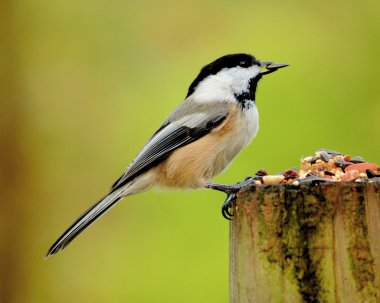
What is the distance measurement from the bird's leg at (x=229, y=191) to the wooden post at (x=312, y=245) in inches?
10.2

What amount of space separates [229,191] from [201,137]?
0.60 metres

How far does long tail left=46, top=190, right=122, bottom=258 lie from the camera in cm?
242

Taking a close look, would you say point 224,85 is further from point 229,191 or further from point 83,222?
point 83,222

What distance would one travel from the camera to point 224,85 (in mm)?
3023

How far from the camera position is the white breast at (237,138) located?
2.87m

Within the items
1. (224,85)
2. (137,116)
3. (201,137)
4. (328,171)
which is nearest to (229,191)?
(328,171)

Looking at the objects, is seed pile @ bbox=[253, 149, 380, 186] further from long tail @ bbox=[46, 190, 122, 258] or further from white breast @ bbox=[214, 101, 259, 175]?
long tail @ bbox=[46, 190, 122, 258]

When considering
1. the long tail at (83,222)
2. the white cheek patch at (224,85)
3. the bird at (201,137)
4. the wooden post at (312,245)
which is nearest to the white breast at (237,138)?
the bird at (201,137)

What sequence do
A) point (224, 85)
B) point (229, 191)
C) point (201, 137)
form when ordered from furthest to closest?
1. point (224, 85)
2. point (201, 137)
3. point (229, 191)

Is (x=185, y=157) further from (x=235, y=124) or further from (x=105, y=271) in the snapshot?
(x=105, y=271)

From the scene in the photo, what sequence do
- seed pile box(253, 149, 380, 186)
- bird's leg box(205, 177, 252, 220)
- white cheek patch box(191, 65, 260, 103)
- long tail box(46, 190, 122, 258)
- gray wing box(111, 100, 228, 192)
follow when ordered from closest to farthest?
seed pile box(253, 149, 380, 186), bird's leg box(205, 177, 252, 220), long tail box(46, 190, 122, 258), gray wing box(111, 100, 228, 192), white cheek patch box(191, 65, 260, 103)

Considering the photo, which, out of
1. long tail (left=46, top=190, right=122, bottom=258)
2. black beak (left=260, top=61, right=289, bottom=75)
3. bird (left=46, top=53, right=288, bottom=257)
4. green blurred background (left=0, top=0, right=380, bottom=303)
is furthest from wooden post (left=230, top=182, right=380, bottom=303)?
green blurred background (left=0, top=0, right=380, bottom=303)

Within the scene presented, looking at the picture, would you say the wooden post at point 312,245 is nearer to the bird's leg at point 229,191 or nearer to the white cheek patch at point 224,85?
the bird's leg at point 229,191

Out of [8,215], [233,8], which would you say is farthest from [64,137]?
[233,8]
